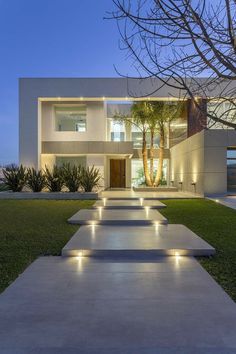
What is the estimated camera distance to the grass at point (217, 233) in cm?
465

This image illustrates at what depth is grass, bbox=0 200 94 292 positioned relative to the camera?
5109 mm

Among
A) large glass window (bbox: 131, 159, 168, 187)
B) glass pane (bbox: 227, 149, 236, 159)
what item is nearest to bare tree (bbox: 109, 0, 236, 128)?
glass pane (bbox: 227, 149, 236, 159)

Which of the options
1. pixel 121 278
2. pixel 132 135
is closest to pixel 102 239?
pixel 121 278

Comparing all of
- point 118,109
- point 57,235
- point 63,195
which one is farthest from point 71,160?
point 57,235

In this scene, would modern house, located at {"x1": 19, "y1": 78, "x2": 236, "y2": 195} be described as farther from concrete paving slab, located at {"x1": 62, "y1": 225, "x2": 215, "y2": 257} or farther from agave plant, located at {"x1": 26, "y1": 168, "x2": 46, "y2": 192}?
concrete paving slab, located at {"x1": 62, "y1": 225, "x2": 215, "y2": 257}

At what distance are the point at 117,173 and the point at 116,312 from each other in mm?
23889

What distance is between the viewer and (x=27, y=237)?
283 inches

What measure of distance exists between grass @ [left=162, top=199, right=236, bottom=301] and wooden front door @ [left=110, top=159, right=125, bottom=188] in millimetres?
14423

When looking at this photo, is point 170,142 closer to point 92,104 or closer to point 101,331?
point 92,104

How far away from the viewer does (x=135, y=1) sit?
4238 millimetres

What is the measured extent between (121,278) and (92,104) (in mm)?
20369

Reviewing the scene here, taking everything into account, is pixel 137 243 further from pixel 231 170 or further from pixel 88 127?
pixel 88 127

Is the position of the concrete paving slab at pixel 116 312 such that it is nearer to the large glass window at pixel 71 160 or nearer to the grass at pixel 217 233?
the grass at pixel 217 233

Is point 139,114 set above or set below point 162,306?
above
